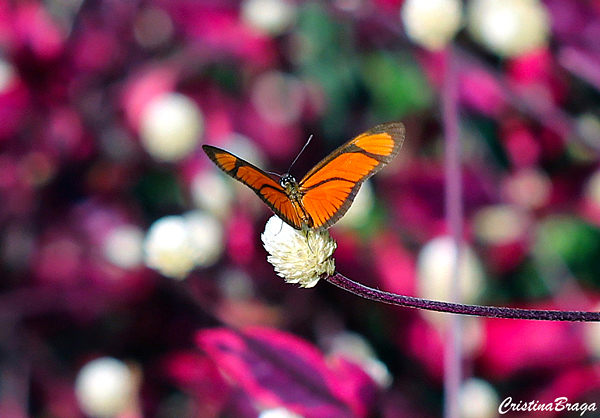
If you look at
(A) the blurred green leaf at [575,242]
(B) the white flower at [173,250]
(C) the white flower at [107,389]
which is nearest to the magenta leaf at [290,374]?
(B) the white flower at [173,250]

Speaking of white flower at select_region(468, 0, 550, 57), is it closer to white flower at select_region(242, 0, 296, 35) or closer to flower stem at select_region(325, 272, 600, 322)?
white flower at select_region(242, 0, 296, 35)

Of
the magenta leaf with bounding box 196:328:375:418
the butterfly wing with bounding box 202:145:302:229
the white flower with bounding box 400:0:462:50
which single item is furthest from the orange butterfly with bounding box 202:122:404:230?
the white flower with bounding box 400:0:462:50

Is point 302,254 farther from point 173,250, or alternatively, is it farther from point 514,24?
point 514,24

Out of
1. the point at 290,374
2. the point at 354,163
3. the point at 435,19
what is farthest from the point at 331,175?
the point at 435,19

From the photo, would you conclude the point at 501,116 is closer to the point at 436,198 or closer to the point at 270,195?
the point at 436,198

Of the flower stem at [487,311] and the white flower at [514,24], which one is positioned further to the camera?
the white flower at [514,24]

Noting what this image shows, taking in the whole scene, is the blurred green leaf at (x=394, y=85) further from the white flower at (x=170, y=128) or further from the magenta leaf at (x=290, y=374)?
the magenta leaf at (x=290, y=374)
